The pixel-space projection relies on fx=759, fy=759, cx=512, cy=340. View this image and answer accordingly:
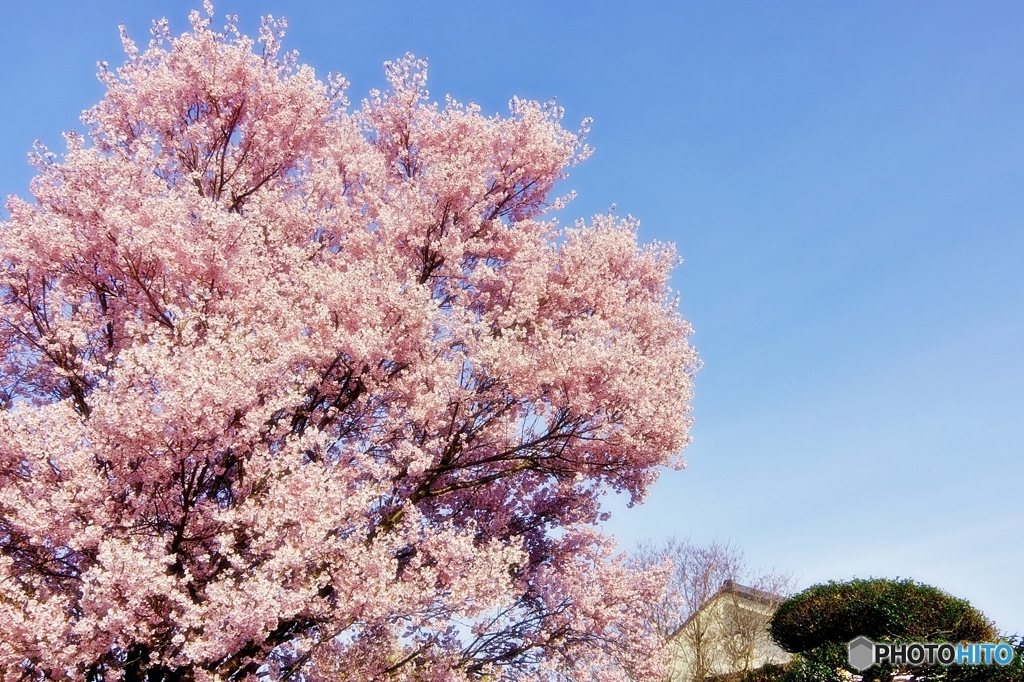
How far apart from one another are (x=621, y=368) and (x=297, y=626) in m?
6.48

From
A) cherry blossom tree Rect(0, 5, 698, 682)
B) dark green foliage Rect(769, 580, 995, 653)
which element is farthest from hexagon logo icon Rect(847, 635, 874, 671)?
cherry blossom tree Rect(0, 5, 698, 682)

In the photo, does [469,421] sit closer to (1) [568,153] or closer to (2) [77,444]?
(2) [77,444]

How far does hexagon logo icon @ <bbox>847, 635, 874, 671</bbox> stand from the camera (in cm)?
1368

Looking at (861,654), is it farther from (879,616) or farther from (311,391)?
(311,391)

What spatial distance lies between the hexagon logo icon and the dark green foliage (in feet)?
0.94

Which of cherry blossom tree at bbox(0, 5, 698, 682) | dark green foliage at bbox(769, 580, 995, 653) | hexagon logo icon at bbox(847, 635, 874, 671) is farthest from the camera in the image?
dark green foliage at bbox(769, 580, 995, 653)

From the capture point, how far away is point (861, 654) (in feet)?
45.8

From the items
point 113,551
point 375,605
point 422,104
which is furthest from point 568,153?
point 113,551

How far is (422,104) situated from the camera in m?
16.5

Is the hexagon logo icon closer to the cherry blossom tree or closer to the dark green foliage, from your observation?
the dark green foliage

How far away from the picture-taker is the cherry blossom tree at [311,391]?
31.2ft

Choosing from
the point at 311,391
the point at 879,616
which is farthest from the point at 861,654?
the point at 311,391

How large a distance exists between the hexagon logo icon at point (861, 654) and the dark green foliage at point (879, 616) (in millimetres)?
286

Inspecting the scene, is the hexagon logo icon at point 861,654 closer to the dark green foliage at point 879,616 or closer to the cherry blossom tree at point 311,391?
the dark green foliage at point 879,616
